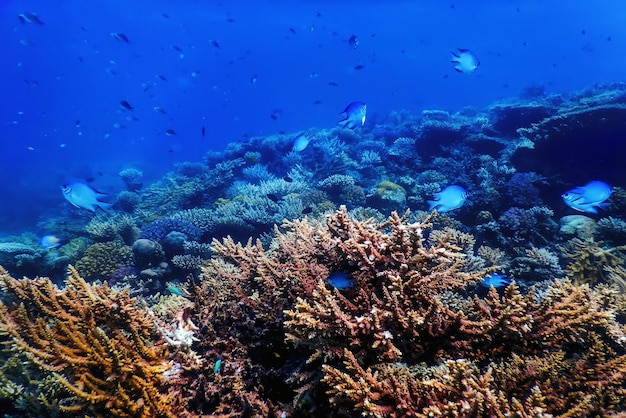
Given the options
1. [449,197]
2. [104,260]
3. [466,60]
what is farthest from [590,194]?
[104,260]

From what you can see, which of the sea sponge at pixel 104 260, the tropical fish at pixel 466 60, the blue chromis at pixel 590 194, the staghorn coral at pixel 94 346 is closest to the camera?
the staghorn coral at pixel 94 346

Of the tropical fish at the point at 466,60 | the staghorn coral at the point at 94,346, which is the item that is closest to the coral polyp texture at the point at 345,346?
the staghorn coral at the point at 94,346

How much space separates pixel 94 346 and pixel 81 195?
3.95 m

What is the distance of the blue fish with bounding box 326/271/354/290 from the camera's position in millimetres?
2479

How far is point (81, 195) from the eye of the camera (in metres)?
5.26

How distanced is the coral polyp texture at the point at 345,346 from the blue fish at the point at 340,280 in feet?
0.04

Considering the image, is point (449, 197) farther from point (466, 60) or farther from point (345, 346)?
point (466, 60)

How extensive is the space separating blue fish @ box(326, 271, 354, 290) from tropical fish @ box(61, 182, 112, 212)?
4781 mm

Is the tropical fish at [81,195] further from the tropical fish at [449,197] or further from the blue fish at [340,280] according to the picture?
the tropical fish at [449,197]

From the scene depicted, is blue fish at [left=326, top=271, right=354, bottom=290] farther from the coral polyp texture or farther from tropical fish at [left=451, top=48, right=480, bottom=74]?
tropical fish at [left=451, top=48, right=480, bottom=74]

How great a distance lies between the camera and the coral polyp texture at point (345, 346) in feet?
6.09

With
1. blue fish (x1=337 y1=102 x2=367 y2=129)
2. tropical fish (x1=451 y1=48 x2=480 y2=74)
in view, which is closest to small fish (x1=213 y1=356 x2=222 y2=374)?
blue fish (x1=337 y1=102 x2=367 y2=129)

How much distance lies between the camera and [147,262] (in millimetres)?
6465

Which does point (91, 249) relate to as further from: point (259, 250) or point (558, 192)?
point (558, 192)
